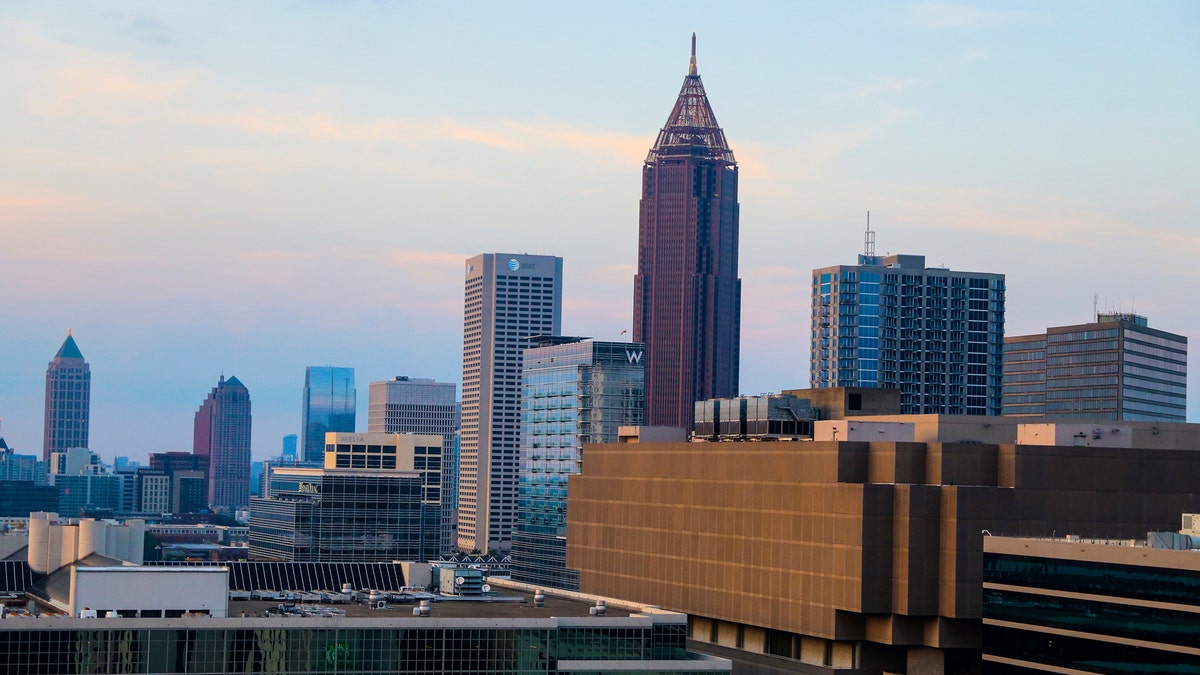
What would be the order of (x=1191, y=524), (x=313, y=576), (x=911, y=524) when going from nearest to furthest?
(x=1191, y=524) → (x=911, y=524) → (x=313, y=576)

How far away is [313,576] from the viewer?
579 feet

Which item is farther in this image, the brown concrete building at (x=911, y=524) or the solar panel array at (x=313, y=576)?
the solar panel array at (x=313, y=576)

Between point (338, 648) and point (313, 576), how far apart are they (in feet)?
120

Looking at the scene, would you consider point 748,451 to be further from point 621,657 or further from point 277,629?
point 277,629

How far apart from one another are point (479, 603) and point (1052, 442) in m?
62.5

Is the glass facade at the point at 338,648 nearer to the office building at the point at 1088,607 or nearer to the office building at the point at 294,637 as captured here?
the office building at the point at 294,637

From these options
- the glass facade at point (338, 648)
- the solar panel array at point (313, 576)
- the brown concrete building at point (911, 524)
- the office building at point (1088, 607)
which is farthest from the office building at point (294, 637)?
the brown concrete building at point (911, 524)

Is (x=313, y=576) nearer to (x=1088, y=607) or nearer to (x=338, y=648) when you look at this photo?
(x=338, y=648)

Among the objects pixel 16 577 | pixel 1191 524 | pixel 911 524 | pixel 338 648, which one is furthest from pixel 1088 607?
pixel 16 577

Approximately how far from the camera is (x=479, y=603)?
6531 inches

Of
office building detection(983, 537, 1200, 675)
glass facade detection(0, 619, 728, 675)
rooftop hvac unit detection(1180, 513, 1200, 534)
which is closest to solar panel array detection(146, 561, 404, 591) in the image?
glass facade detection(0, 619, 728, 675)

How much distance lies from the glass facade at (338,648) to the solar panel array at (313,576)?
32.8 meters

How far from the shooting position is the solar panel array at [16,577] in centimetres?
16925

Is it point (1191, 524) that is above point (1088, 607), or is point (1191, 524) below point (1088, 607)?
above
